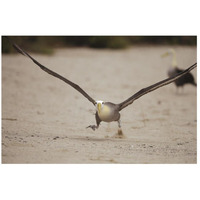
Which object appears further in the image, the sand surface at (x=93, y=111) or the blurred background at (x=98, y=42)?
the blurred background at (x=98, y=42)

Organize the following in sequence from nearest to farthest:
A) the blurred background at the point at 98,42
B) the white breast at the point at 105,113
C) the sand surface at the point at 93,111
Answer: the sand surface at the point at 93,111
the white breast at the point at 105,113
the blurred background at the point at 98,42

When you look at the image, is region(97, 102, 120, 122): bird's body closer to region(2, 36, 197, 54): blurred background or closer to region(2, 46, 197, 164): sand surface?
region(2, 46, 197, 164): sand surface

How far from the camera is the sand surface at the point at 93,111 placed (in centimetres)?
632

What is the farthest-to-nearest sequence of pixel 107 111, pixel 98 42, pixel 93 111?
1. pixel 98 42
2. pixel 93 111
3. pixel 107 111

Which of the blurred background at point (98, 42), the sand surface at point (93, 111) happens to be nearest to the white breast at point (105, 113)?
the sand surface at point (93, 111)

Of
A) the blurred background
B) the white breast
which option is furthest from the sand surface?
the white breast

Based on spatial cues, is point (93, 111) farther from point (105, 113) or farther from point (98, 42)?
point (98, 42)

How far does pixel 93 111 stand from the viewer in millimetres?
9656

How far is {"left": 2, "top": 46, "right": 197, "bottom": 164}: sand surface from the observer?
6.32 m

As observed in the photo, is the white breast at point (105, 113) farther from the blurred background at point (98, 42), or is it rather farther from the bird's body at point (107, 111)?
the blurred background at point (98, 42)

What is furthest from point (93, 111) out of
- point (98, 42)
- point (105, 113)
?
point (98, 42)

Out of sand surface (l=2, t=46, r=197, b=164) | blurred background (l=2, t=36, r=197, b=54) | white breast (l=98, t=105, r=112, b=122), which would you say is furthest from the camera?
blurred background (l=2, t=36, r=197, b=54)

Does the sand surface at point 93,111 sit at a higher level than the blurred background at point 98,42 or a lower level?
lower

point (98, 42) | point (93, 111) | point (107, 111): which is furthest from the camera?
point (98, 42)
